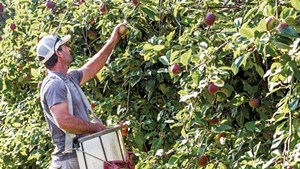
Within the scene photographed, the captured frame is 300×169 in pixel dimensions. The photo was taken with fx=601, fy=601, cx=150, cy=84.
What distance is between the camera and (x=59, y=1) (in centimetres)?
403

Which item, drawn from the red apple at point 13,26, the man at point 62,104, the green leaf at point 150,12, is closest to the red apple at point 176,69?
the man at point 62,104

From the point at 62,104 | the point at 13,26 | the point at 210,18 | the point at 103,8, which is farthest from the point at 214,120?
the point at 13,26

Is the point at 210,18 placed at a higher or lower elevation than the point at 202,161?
higher

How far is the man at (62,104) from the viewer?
8.63ft

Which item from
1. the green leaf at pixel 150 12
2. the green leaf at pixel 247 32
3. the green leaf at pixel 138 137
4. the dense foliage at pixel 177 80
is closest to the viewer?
the green leaf at pixel 247 32

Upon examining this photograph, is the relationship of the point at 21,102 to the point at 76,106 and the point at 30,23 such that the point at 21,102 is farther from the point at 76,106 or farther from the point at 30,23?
the point at 76,106

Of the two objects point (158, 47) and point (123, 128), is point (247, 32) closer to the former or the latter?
point (158, 47)

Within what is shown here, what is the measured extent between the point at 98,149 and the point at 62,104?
10.0 inches

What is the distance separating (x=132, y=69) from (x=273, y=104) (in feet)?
3.08

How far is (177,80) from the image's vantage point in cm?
289

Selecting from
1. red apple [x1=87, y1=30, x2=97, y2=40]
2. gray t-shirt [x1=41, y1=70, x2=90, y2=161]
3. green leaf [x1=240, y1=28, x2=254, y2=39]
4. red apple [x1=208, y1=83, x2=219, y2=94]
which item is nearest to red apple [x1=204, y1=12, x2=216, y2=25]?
red apple [x1=208, y1=83, x2=219, y2=94]

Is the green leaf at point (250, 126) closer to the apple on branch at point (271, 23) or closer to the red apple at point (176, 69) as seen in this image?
the red apple at point (176, 69)

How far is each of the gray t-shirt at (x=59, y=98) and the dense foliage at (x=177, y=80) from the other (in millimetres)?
358

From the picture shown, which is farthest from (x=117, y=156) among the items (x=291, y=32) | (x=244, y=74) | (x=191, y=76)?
(x=291, y=32)
